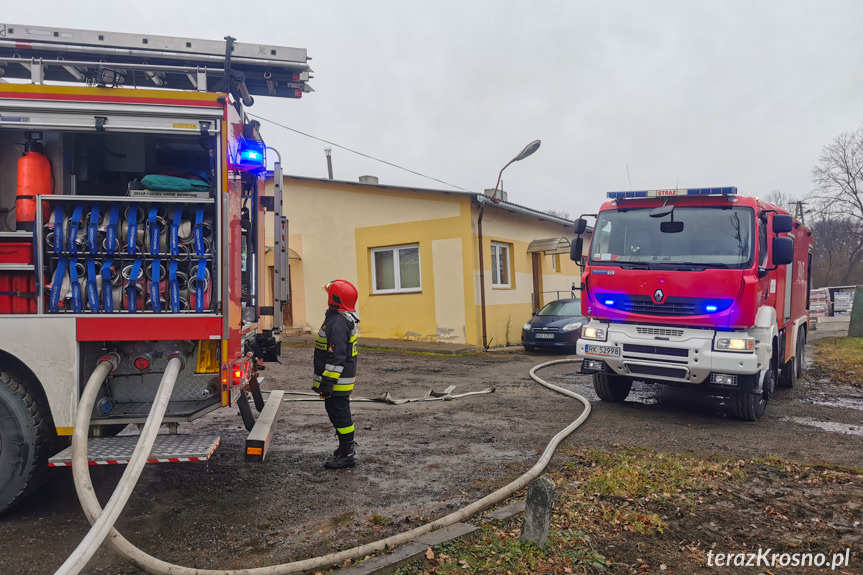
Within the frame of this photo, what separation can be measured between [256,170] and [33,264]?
5.36ft

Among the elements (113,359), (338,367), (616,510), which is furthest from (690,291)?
(113,359)

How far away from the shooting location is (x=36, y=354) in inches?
155

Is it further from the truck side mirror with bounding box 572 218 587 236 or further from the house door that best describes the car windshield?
the truck side mirror with bounding box 572 218 587 236

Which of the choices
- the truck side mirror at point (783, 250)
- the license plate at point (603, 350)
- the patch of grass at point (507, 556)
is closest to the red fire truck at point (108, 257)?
the patch of grass at point (507, 556)

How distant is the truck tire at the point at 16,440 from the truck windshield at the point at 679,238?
20.0ft

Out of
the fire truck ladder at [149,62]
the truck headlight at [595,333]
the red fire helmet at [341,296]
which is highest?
the fire truck ladder at [149,62]

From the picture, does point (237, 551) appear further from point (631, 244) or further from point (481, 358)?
point (481, 358)

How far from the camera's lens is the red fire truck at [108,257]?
13.0 feet

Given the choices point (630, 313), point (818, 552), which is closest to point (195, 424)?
point (630, 313)

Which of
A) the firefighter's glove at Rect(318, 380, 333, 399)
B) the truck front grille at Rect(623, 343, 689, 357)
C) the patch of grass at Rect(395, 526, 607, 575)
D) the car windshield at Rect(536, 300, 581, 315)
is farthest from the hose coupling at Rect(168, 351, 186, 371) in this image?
the car windshield at Rect(536, 300, 581, 315)

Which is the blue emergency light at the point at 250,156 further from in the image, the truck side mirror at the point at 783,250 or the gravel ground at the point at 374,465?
the truck side mirror at the point at 783,250

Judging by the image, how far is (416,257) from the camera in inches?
620

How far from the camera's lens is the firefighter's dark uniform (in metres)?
5.14

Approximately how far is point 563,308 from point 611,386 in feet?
23.3
